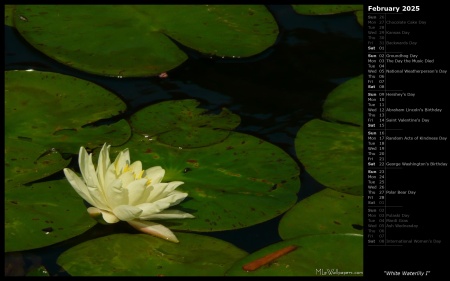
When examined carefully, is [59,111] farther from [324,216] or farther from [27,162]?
[324,216]

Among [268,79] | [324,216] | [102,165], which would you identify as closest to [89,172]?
[102,165]

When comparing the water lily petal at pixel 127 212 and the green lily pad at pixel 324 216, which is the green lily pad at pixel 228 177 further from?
the water lily petal at pixel 127 212

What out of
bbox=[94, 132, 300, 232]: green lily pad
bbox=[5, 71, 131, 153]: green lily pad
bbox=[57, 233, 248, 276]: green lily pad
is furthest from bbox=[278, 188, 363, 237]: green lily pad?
bbox=[5, 71, 131, 153]: green lily pad

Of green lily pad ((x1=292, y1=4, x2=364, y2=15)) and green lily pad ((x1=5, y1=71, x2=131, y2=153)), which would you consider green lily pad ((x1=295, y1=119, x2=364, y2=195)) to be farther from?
green lily pad ((x1=292, y1=4, x2=364, y2=15))

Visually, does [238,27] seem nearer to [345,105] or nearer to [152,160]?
[345,105]

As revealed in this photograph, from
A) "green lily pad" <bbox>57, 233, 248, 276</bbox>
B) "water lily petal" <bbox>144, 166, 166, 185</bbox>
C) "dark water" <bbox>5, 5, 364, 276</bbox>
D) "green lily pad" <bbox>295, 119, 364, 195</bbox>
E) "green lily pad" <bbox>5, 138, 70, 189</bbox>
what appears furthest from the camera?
"dark water" <bbox>5, 5, 364, 276</bbox>

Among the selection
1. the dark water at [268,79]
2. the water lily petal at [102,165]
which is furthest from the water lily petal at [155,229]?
the dark water at [268,79]
